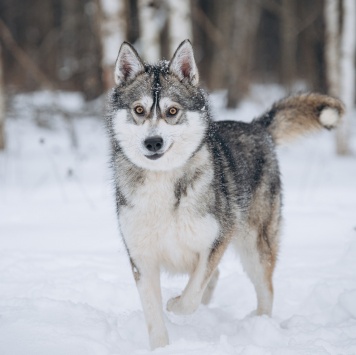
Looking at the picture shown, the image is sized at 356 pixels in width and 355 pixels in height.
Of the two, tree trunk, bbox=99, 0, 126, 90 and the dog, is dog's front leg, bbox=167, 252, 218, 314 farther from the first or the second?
tree trunk, bbox=99, 0, 126, 90

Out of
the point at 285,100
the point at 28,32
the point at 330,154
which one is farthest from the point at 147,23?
the point at 28,32

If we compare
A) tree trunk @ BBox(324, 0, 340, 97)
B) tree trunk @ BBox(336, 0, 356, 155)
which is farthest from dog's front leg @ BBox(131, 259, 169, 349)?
tree trunk @ BBox(324, 0, 340, 97)

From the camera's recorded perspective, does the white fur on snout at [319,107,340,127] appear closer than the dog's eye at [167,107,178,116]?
No

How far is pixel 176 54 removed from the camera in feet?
11.8

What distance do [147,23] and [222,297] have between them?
6015 millimetres

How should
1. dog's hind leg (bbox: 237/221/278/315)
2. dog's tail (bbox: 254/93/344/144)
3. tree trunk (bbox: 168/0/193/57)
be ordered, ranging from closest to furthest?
dog's hind leg (bbox: 237/221/278/315) → dog's tail (bbox: 254/93/344/144) → tree trunk (bbox: 168/0/193/57)

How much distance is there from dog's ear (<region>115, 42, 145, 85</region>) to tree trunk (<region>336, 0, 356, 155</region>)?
6.73 metres

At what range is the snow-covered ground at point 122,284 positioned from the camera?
→ 10.7 ft

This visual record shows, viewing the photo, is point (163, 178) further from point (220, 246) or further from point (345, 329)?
point (345, 329)

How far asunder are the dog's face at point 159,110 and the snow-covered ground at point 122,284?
1.08 m

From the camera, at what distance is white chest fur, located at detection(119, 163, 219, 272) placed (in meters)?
3.39

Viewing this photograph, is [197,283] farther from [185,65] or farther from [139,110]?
[185,65]

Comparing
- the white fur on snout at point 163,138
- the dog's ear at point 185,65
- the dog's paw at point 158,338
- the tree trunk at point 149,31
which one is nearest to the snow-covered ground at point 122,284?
the dog's paw at point 158,338

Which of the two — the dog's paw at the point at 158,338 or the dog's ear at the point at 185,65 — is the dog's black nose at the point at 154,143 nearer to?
the dog's ear at the point at 185,65
